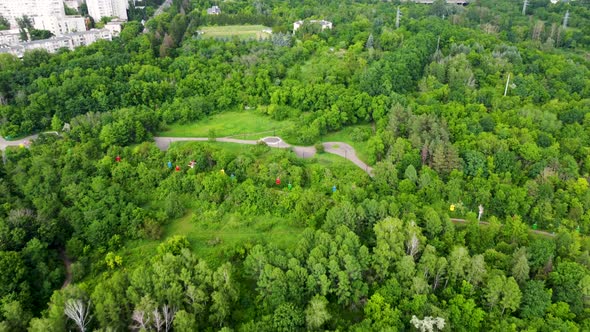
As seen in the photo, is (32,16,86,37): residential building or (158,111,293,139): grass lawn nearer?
(158,111,293,139): grass lawn

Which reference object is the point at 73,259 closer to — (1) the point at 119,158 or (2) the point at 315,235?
(1) the point at 119,158

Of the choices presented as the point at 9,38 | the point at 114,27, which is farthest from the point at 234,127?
the point at 9,38

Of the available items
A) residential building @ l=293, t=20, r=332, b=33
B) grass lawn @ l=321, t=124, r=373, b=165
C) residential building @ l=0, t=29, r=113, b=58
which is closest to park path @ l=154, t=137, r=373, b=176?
grass lawn @ l=321, t=124, r=373, b=165

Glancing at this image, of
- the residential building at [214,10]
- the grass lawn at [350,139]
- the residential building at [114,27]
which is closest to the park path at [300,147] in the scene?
the grass lawn at [350,139]

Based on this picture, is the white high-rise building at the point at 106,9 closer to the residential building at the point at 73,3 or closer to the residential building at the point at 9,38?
the residential building at the point at 73,3

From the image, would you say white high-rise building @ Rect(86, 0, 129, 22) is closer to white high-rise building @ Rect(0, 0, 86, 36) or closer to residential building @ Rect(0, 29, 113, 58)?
white high-rise building @ Rect(0, 0, 86, 36)

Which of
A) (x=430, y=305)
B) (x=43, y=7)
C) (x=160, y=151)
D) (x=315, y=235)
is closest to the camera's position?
(x=430, y=305)

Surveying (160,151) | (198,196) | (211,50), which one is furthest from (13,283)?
(211,50)
